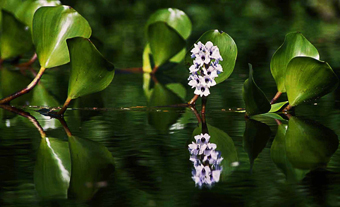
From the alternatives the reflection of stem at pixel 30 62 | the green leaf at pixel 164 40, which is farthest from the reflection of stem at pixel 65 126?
the reflection of stem at pixel 30 62

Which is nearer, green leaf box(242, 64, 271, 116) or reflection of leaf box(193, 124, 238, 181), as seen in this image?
reflection of leaf box(193, 124, 238, 181)

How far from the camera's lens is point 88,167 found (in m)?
1.85

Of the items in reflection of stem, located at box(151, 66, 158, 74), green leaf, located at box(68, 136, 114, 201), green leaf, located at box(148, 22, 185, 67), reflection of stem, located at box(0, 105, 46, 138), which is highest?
green leaf, located at box(68, 136, 114, 201)

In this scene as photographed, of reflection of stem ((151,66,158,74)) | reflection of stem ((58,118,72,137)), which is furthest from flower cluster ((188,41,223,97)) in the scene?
reflection of stem ((151,66,158,74))

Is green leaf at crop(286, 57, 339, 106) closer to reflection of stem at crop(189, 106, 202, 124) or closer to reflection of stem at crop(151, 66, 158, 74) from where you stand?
reflection of stem at crop(189, 106, 202, 124)

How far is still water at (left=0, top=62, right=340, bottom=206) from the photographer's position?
1555 mm

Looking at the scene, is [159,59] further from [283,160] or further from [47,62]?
[283,160]

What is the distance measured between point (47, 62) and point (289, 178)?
133 cm

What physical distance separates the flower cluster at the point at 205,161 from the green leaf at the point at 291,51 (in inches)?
22.2

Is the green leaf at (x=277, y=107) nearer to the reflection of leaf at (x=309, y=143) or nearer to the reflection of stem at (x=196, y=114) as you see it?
the reflection of leaf at (x=309, y=143)

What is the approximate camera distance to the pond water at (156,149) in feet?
5.13

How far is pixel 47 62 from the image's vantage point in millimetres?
2744

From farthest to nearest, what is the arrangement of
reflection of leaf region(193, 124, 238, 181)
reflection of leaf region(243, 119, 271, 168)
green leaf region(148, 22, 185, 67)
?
green leaf region(148, 22, 185, 67) < reflection of leaf region(243, 119, 271, 168) < reflection of leaf region(193, 124, 238, 181)

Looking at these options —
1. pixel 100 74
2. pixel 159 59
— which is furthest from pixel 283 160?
pixel 159 59
